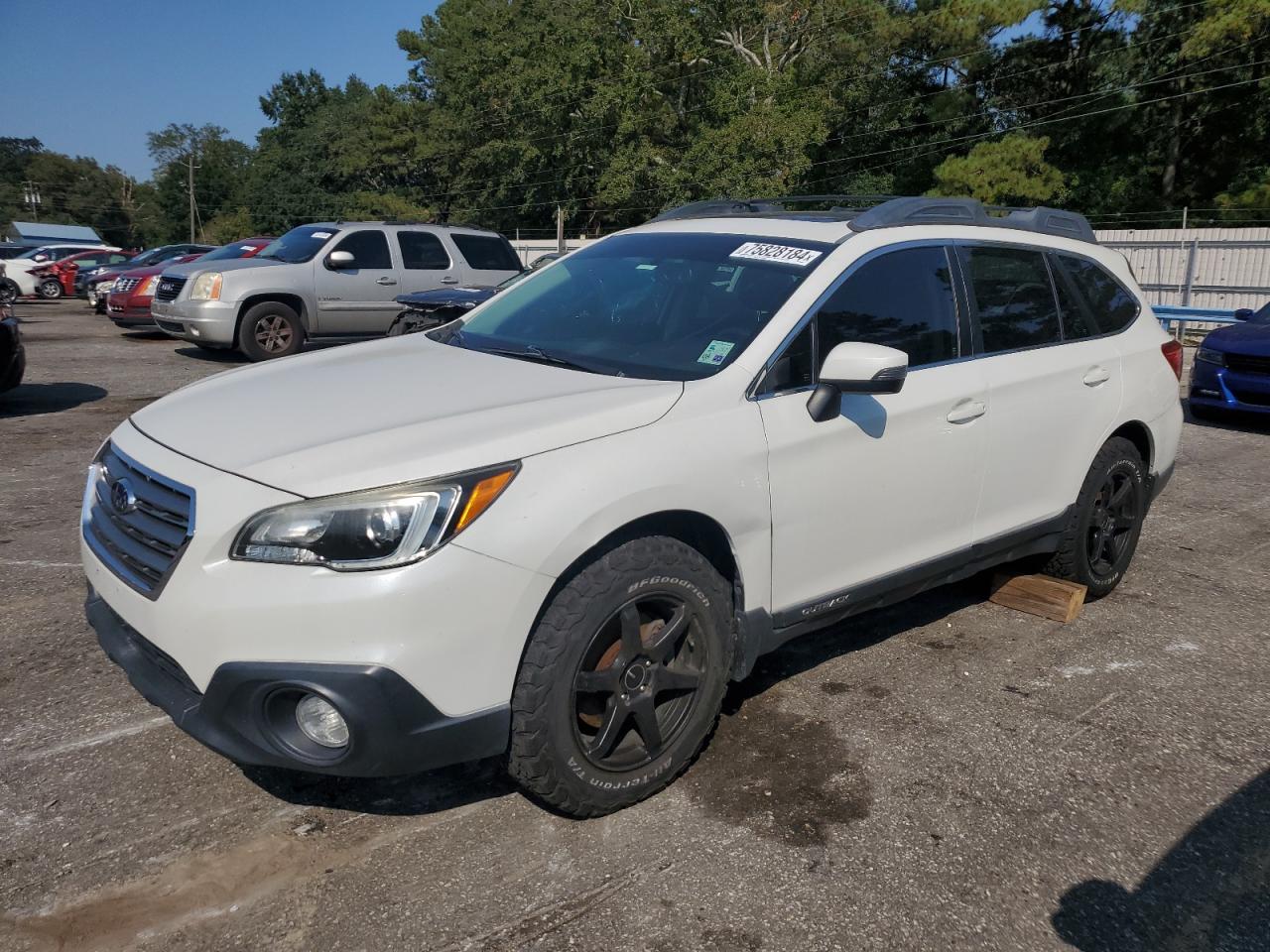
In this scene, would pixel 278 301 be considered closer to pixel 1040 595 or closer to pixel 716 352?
pixel 1040 595

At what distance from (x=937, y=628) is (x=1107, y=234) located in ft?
77.8

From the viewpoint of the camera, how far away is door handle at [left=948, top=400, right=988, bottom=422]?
3.80m

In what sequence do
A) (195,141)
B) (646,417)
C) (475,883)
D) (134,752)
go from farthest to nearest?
(195,141) → (134,752) → (646,417) → (475,883)

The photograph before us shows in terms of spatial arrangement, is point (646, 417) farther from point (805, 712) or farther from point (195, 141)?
point (195, 141)

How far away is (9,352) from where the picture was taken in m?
8.98

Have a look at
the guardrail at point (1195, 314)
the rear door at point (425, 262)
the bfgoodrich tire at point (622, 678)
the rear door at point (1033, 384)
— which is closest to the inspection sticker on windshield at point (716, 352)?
the bfgoodrich tire at point (622, 678)

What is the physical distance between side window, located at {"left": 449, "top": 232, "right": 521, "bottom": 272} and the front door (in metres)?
10.5

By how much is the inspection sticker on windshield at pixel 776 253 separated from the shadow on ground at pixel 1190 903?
2136 millimetres

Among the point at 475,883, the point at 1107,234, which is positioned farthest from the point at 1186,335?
the point at 475,883

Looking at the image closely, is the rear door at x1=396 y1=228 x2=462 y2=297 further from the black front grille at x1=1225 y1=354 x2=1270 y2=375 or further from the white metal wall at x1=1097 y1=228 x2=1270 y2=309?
the white metal wall at x1=1097 y1=228 x2=1270 y2=309

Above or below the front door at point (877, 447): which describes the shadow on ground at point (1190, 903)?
below

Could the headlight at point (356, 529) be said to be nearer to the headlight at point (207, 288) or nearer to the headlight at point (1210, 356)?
the headlight at point (1210, 356)

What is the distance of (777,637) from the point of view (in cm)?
338

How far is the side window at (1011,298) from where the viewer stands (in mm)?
4102
